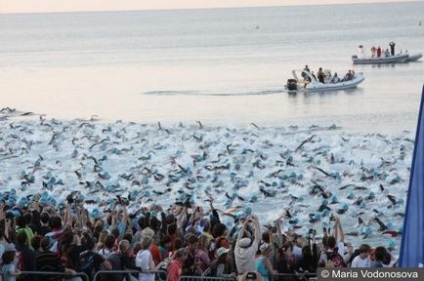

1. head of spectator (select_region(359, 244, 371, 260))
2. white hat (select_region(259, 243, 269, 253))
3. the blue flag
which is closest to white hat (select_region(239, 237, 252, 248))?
white hat (select_region(259, 243, 269, 253))

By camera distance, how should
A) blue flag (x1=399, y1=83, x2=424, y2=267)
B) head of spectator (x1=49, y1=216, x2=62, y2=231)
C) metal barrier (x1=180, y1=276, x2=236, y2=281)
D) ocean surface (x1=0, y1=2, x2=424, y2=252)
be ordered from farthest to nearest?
ocean surface (x1=0, y1=2, x2=424, y2=252) → head of spectator (x1=49, y1=216, x2=62, y2=231) → metal barrier (x1=180, y1=276, x2=236, y2=281) → blue flag (x1=399, y1=83, x2=424, y2=267)

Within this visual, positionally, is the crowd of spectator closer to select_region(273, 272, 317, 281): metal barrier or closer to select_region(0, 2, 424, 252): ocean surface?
select_region(273, 272, 317, 281): metal barrier

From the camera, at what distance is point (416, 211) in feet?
34.2

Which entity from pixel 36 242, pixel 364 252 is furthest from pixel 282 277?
pixel 36 242

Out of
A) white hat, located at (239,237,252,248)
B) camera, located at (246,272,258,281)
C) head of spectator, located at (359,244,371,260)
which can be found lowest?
head of spectator, located at (359,244,371,260)

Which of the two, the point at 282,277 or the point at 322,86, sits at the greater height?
the point at 282,277

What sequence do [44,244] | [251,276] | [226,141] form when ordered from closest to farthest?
[251,276] → [44,244] → [226,141]

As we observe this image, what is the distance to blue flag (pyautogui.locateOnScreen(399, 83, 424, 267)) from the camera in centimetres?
1039

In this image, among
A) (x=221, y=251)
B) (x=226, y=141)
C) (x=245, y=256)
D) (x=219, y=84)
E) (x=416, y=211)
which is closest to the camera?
(x=416, y=211)

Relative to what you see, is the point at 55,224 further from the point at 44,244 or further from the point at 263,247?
Result: the point at 263,247

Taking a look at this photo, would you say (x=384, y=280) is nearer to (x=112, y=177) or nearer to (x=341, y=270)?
(x=341, y=270)

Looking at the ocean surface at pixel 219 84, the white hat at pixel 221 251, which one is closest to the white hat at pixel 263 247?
the white hat at pixel 221 251

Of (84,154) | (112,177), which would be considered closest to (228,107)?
(84,154)

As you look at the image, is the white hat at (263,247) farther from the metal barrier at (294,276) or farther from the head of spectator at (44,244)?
the head of spectator at (44,244)
